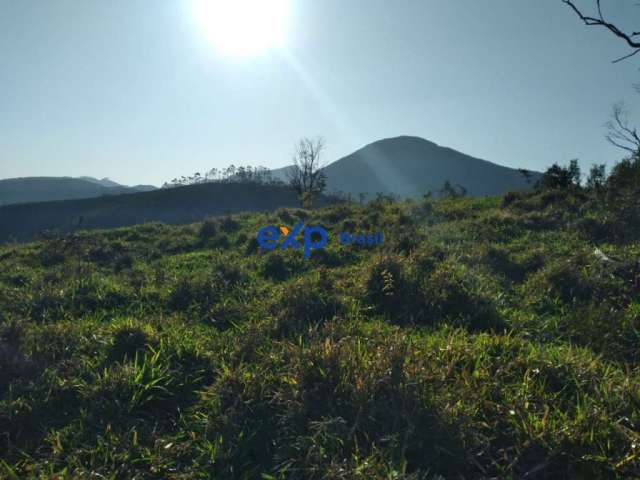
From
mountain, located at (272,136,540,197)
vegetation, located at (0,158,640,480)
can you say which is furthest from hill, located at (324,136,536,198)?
vegetation, located at (0,158,640,480)

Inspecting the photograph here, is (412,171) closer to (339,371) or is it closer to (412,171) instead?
(412,171)

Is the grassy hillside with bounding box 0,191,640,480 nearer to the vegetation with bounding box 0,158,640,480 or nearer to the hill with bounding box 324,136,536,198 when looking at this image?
the vegetation with bounding box 0,158,640,480

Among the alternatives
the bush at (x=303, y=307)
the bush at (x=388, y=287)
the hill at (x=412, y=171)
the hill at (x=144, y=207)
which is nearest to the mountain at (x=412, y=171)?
the hill at (x=412, y=171)

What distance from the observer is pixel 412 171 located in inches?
→ 4377

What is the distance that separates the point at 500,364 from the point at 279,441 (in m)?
1.91

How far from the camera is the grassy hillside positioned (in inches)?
93.9

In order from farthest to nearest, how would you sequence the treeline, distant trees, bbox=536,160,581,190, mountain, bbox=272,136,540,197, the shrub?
mountain, bbox=272,136,540,197, distant trees, bbox=536,160,581,190, the shrub, the treeline

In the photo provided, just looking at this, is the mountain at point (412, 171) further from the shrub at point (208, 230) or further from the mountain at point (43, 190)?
the shrub at point (208, 230)

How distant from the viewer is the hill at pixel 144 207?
3397 cm

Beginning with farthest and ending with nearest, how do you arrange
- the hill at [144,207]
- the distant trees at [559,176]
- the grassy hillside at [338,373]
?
the hill at [144,207], the distant trees at [559,176], the grassy hillside at [338,373]

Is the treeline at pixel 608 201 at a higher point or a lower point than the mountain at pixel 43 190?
lower

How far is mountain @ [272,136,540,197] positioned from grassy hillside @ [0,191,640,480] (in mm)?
89023

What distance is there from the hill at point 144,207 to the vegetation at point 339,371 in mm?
28005

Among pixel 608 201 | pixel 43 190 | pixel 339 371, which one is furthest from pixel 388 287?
pixel 43 190
